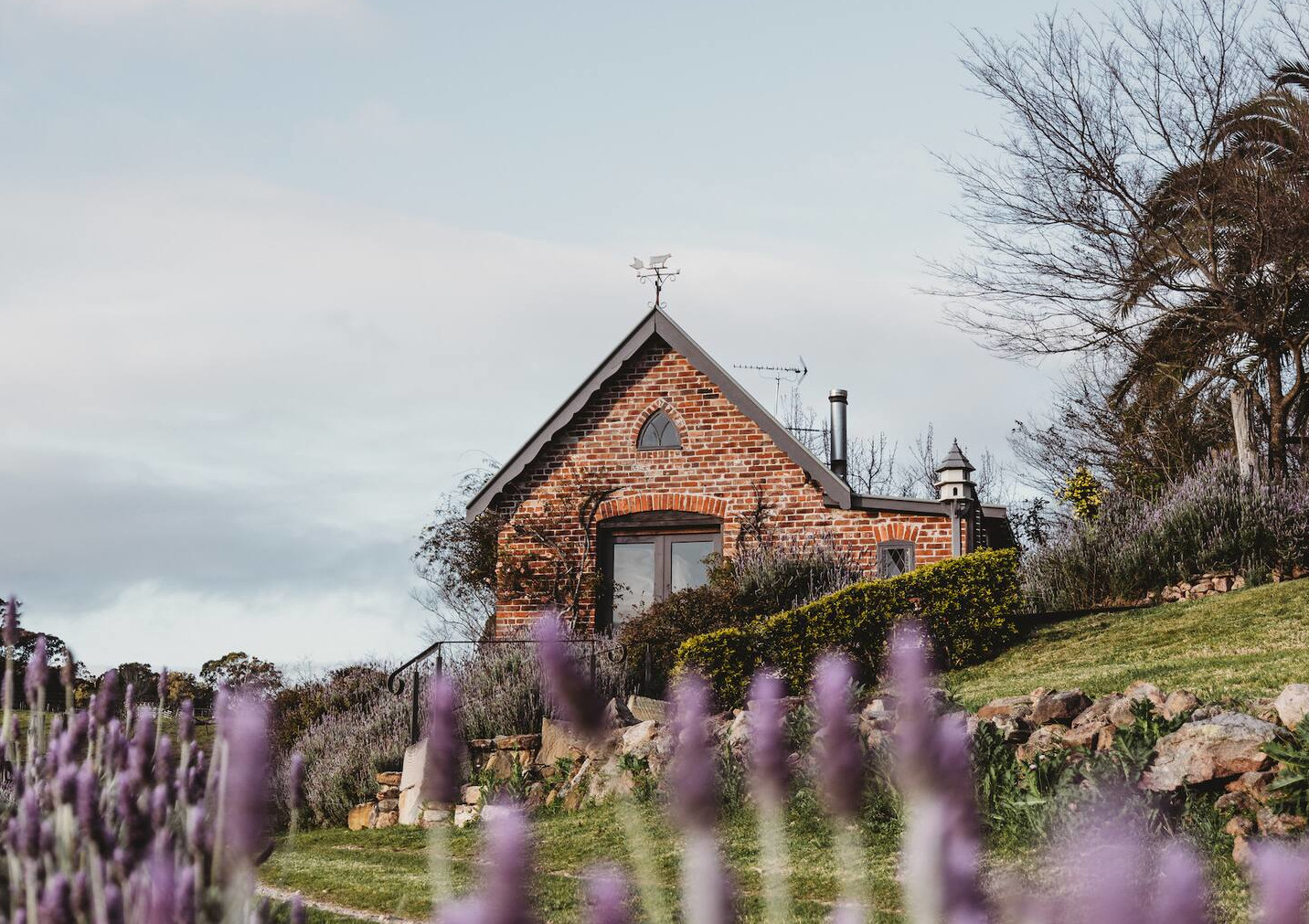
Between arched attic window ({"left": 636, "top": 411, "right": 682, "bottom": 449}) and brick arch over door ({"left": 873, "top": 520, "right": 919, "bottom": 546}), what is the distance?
294 centimetres

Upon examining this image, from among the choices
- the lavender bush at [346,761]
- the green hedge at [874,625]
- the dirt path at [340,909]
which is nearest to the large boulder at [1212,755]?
the dirt path at [340,909]

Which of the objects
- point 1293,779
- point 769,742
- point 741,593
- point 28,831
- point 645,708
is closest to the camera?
point 769,742

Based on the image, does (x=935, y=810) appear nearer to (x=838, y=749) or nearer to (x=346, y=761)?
(x=838, y=749)

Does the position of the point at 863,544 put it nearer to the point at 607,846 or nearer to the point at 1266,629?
the point at 1266,629

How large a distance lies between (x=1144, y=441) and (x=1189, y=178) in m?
6.14

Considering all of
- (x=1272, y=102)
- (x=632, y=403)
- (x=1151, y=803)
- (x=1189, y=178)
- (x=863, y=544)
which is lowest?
(x=1151, y=803)

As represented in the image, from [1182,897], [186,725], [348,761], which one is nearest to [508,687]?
[348,761]

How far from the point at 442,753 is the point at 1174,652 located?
11.4 meters

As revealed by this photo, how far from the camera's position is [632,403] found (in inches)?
685

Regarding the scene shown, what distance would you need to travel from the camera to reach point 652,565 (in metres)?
17.0

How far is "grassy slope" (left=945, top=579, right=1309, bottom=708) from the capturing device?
10.1 m

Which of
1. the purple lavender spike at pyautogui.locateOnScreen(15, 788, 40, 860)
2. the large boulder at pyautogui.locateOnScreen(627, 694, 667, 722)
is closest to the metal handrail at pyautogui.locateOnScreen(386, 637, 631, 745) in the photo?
the large boulder at pyautogui.locateOnScreen(627, 694, 667, 722)

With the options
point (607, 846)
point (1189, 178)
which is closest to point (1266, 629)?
point (607, 846)

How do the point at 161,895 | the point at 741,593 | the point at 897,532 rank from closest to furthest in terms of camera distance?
the point at 161,895 < the point at 741,593 < the point at 897,532
